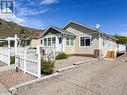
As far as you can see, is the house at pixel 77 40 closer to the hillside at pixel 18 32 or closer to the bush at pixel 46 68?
the bush at pixel 46 68

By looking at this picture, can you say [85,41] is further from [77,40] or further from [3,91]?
[3,91]

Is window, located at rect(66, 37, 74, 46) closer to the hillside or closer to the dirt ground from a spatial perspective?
the dirt ground

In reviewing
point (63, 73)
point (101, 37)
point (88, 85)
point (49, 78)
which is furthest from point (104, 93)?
point (101, 37)

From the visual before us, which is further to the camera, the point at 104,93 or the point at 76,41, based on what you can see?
the point at 76,41

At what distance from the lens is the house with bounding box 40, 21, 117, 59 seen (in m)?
22.6

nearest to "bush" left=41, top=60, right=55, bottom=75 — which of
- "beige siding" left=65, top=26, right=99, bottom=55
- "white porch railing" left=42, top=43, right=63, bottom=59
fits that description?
"white porch railing" left=42, top=43, right=63, bottom=59

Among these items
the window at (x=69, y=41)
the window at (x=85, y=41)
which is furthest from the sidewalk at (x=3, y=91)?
the window at (x=85, y=41)

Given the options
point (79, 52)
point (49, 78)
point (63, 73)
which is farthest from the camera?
point (79, 52)

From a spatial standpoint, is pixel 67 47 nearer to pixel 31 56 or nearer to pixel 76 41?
pixel 76 41

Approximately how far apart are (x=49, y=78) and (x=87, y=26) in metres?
15.1

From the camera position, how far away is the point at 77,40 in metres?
25.0

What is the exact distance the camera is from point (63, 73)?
37.0 ft

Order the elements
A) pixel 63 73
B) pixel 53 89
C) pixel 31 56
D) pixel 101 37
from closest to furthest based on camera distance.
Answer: pixel 53 89
pixel 31 56
pixel 63 73
pixel 101 37

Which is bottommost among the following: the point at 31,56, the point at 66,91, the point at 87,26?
the point at 66,91
